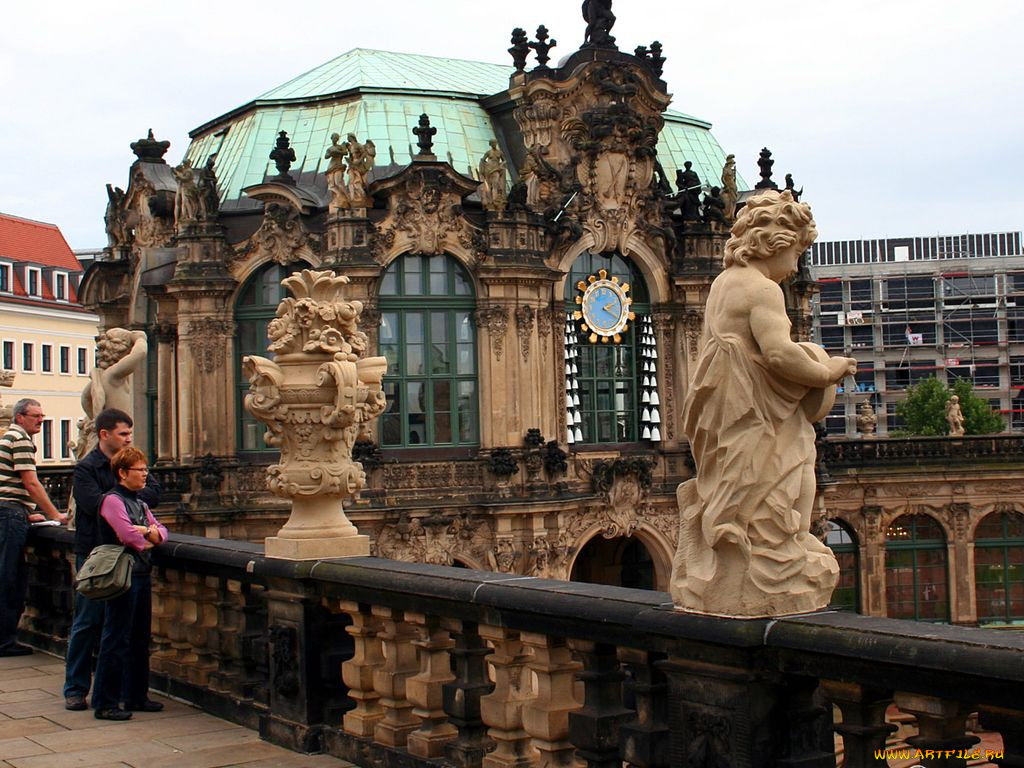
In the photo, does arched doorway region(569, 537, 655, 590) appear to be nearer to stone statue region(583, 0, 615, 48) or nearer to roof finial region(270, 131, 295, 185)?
roof finial region(270, 131, 295, 185)

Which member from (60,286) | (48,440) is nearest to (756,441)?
(48,440)

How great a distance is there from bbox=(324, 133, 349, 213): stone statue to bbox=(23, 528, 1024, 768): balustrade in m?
20.0

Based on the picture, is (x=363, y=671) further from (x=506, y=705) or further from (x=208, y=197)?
(x=208, y=197)

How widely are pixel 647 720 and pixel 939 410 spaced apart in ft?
243

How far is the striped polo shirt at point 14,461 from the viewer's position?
1218 cm

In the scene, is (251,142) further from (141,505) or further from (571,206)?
(141,505)

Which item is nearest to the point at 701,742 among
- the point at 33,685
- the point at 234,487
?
the point at 33,685

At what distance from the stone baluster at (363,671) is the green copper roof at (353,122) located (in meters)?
24.4

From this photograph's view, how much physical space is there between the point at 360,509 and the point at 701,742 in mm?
23470

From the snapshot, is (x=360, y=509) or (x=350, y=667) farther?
(x=360, y=509)

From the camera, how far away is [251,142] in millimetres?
33469

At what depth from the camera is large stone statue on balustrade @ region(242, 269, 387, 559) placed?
8.52 metres

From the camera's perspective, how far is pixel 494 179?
1201 inches

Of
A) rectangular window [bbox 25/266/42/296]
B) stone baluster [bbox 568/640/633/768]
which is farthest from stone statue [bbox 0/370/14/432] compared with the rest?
rectangular window [bbox 25/266/42/296]
